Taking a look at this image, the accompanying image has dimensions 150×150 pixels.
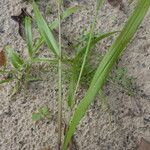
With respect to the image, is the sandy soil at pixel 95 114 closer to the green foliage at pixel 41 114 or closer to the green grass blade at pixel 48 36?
the green foliage at pixel 41 114

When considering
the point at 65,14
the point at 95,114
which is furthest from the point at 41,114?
the point at 65,14

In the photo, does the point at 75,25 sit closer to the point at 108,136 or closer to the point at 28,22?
the point at 28,22

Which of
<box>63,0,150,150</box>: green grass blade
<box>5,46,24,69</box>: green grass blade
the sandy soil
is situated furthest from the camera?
<box>5,46,24,69</box>: green grass blade

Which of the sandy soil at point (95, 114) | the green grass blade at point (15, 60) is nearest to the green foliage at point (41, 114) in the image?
the sandy soil at point (95, 114)

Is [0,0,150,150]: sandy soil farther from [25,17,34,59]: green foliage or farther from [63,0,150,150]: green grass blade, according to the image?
[63,0,150,150]: green grass blade

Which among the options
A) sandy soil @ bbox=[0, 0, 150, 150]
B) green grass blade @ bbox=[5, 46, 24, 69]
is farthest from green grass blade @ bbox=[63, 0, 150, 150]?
green grass blade @ bbox=[5, 46, 24, 69]

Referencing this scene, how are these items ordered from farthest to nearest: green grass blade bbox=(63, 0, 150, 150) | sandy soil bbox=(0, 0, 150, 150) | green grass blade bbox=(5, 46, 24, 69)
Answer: green grass blade bbox=(5, 46, 24, 69) → sandy soil bbox=(0, 0, 150, 150) → green grass blade bbox=(63, 0, 150, 150)
